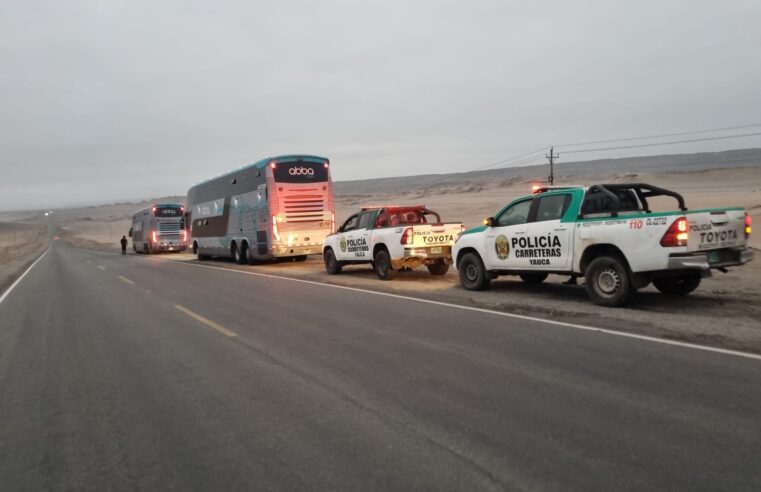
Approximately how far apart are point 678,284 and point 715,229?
1735mm

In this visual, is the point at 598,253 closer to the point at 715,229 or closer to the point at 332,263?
the point at 715,229

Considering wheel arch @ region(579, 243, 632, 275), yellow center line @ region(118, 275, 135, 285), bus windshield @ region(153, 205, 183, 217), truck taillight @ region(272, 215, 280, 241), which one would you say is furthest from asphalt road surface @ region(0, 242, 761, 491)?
bus windshield @ region(153, 205, 183, 217)

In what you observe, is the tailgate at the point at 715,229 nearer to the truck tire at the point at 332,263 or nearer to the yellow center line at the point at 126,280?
the truck tire at the point at 332,263

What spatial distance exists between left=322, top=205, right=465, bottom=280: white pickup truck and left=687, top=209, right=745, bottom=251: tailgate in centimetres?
636

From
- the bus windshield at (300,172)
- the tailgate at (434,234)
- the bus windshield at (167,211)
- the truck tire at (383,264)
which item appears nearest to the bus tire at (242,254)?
the bus windshield at (300,172)

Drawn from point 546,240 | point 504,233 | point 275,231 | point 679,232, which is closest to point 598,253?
point 546,240

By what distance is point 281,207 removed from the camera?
20.1 meters

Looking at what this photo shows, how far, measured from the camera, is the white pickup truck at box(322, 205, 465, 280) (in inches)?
537

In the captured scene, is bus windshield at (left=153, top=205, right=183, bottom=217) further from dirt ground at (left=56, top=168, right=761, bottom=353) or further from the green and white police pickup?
the green and white police pickup

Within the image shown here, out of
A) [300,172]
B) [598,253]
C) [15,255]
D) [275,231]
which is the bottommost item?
[15,255]

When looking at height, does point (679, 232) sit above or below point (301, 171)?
below

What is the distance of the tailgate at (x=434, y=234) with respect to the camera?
13594mm

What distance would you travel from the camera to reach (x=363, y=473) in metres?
3.55

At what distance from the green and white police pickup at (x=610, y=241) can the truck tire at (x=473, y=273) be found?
2cm
